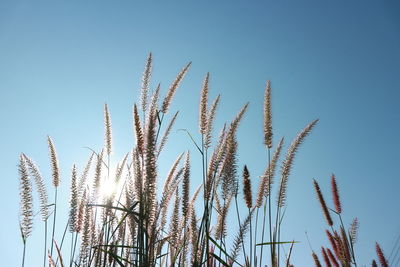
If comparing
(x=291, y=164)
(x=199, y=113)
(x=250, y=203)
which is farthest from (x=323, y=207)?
(x=199, y=113)

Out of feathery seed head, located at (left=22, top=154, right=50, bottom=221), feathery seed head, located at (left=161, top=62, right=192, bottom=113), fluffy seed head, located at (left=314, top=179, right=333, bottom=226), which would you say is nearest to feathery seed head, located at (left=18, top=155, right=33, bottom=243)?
feathery seed head, located at (left=22, top=154, right=50, bottom=221)

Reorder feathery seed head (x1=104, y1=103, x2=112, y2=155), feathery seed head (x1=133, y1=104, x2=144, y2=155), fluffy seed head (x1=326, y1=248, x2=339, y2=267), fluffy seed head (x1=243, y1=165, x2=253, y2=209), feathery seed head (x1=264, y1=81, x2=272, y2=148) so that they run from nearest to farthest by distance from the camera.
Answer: feathery seed head (x1=133, y1=104, x2=144, y2=155) < fluffy seed head (x1=243, y1=165, x2=253, y2=209) < feathery seed head (x1=264, y1=81, x2=272, y2=148) < feathery seed head (x1=104, y1=103, x2=112, y2=155) < fluffy seed head (x1=326, y1=248, x2=339, y2=267)

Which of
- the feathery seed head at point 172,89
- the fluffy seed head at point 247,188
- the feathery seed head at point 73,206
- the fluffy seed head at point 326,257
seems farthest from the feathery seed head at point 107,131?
the fluffy seed head at point 326,257

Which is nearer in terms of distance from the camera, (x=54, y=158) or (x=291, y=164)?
(x=291, y=164)

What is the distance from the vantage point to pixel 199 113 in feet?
9.77

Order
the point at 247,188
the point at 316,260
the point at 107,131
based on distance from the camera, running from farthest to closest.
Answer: the point at 316,260 → the point at 107,131 → the point at 247,188

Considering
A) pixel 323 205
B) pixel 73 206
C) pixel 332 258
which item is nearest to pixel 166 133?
pixel 73 206

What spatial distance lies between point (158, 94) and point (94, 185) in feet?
3.53

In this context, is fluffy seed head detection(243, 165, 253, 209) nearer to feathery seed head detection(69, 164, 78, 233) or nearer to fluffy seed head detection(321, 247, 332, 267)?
feathery seed head detection(69, 164, 78, 233)

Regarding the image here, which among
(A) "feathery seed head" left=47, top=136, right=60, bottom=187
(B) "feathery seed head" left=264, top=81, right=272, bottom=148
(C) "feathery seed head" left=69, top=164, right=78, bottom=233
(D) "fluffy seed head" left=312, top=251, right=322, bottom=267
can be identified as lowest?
(D) "fluffy seed head" left=312, top=251, right=322, bottom=267

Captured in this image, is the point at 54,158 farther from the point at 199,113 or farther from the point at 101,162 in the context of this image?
the point at 199,113

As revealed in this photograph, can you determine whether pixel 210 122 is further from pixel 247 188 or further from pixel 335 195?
pixel 335 195

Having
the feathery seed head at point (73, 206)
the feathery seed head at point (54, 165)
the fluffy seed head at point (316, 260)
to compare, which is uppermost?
the feathery seed head at point (54, 165)

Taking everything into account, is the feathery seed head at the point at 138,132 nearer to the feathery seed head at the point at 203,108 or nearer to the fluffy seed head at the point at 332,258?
the feathery seed head at the point at 203,108
